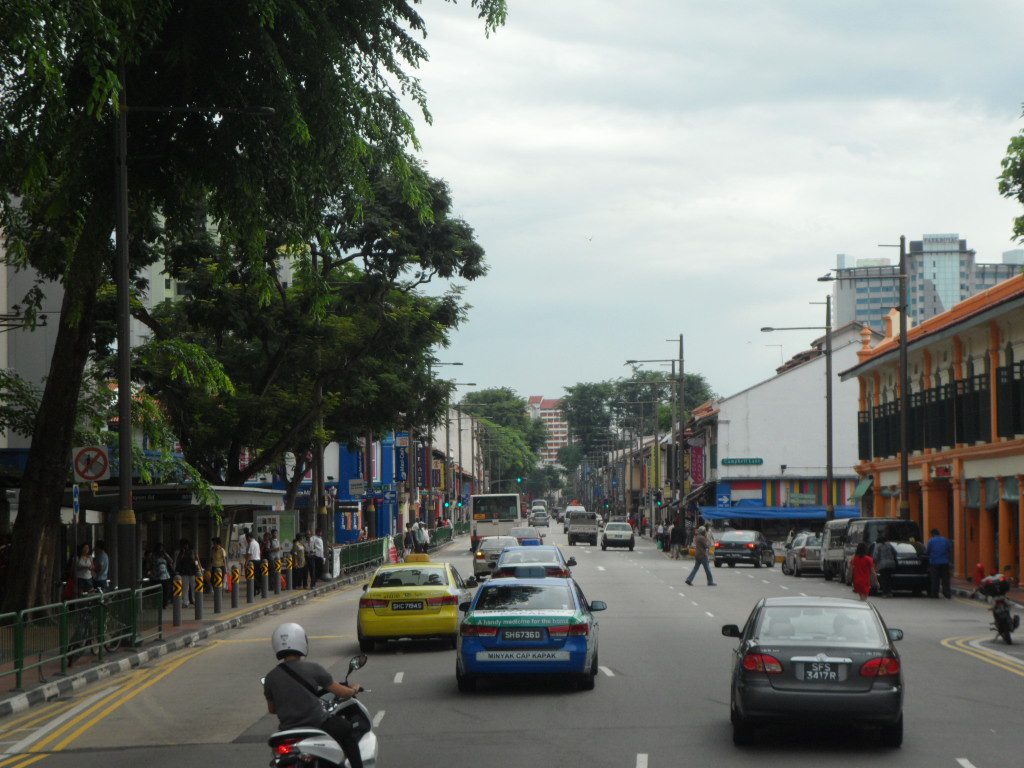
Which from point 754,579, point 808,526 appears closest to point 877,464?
point 754,579

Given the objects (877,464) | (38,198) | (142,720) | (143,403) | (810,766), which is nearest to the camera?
(810,766)

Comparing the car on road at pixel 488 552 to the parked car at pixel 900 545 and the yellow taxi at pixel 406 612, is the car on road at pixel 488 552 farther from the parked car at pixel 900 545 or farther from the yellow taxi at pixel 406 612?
the yellow taxi at pixel 406 612

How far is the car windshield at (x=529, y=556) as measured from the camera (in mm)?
30305

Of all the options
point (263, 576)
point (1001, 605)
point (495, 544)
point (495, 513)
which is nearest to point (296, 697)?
point (1001, 605)

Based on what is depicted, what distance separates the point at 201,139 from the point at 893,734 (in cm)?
1431

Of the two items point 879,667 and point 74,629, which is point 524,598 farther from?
point 74,629

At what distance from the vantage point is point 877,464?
58.4 metres

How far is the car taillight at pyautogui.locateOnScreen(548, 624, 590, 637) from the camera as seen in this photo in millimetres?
17078

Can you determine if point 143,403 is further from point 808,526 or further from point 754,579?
point 808,526

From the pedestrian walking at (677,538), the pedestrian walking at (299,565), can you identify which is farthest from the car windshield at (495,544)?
the pedestrian walking at (677,538)

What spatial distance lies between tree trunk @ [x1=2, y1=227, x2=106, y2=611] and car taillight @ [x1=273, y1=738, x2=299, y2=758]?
16.0 metres

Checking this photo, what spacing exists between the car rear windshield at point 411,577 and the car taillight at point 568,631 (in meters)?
6.37

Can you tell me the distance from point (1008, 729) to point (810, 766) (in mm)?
3255

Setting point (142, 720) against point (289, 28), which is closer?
point (142, 720)
